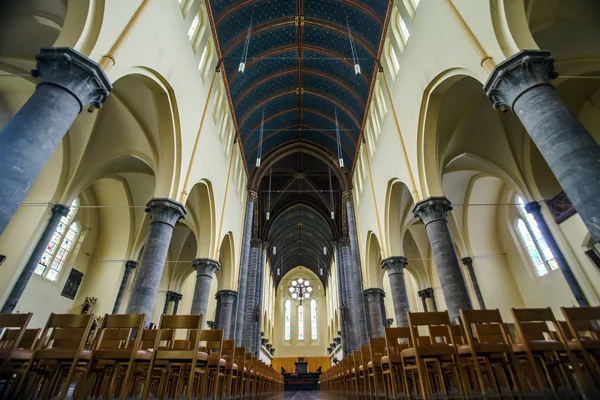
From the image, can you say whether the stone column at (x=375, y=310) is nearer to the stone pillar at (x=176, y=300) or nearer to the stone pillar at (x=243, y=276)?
the stone pillar at (x=243, y=276)

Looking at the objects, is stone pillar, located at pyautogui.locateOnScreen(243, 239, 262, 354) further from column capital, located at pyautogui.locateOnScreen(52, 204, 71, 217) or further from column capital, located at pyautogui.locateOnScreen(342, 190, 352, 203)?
column capital, located at pyautogui.locateOnScreen(52, 204, 71, 217)

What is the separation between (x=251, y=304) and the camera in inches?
662

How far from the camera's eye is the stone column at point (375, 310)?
12.7m

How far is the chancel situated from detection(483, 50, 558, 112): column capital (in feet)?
0.09

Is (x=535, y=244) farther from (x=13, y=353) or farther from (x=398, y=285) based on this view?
(x=13, y=353)

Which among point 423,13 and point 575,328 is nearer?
point 575,328

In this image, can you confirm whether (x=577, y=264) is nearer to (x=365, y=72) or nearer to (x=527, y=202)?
(x=527, y=202)

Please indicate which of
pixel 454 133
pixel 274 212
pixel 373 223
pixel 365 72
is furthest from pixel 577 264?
pixel 274 212

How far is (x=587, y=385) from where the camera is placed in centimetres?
299

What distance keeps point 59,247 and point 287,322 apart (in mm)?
26075

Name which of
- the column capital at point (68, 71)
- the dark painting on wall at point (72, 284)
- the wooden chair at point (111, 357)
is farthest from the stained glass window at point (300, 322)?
the column capital at point (68, 71)

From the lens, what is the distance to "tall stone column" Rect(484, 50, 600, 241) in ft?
11.7

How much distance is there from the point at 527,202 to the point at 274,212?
1511 cm

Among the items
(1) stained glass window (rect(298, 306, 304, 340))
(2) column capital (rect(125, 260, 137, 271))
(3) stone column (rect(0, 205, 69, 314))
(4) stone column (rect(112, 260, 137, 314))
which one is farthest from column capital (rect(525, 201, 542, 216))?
(1) stained glass window (rect(298, 306, 304, 340))
